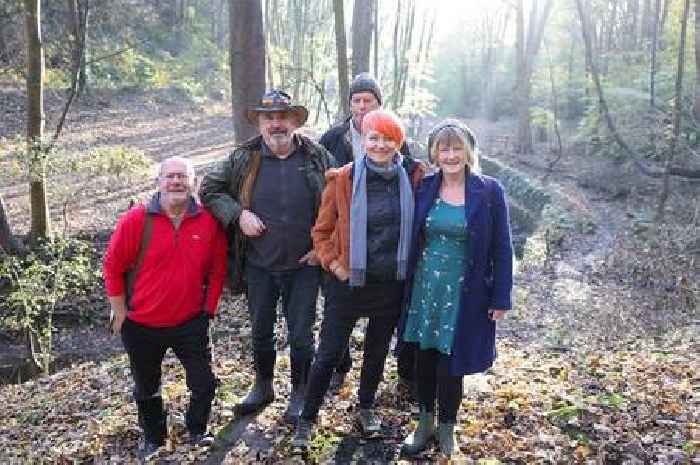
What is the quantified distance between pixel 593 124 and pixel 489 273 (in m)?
20.7

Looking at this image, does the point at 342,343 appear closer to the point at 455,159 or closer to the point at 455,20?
the point at 455,159

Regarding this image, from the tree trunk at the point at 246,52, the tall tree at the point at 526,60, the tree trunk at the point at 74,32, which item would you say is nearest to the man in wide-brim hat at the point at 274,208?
the tree trunk at the point at 246,52

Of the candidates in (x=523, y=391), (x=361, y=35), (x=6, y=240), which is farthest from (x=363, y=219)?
(x=361, y=35)

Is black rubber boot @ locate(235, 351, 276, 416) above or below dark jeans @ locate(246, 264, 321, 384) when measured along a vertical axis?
below

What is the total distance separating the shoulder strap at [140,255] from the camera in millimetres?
4199

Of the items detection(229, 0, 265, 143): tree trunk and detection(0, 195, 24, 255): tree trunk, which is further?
detection(0, 195, 24, 255): tree trunk

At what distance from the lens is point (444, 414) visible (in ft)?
14.1

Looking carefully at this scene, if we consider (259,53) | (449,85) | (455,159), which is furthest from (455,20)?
(455,159)

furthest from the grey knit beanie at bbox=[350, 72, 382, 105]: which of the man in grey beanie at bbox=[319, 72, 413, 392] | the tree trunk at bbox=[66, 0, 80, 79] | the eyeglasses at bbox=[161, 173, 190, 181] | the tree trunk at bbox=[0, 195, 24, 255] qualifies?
the tree trunk at bbox=[0, 195, 24, 255]

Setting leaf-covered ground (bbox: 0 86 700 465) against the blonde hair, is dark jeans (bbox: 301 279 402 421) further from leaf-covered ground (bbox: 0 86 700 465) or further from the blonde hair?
the blonde hair

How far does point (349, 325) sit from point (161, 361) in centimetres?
141

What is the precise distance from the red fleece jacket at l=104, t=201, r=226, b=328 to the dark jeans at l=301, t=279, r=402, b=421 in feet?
3.09

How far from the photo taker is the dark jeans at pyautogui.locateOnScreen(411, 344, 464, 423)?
4.18 m

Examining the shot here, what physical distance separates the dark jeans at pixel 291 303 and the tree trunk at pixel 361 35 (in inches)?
421
